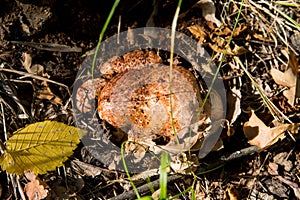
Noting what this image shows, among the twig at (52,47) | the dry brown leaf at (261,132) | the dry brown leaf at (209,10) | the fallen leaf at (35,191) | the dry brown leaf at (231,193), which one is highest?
the dry brown leaf at (209,10)

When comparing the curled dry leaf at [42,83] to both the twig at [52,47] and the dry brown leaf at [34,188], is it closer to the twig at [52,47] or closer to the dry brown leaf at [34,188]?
the twig at [52,47]

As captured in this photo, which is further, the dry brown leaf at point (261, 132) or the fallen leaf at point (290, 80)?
the fallen leaf at point (290, 80)

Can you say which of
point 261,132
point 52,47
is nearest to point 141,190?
point 261,132

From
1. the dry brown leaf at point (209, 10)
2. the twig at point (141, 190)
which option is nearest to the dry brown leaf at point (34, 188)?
the twig at point (141, 190)

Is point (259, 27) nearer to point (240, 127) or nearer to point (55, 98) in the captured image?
point (240, 127)

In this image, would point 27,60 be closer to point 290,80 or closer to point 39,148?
A: point 39,148

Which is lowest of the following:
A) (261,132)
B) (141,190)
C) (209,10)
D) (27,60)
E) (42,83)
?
(141,190)
